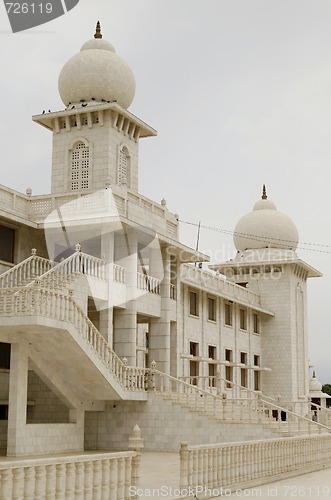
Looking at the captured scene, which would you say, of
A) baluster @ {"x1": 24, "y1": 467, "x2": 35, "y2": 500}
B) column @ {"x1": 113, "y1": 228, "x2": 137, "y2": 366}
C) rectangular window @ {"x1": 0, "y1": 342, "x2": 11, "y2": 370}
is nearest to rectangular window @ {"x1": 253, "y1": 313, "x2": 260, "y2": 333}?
column @ {"x1": 113, "y1": 228, "x2": 137, "y2": 366}

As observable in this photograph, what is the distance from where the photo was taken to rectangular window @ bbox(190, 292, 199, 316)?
35.2 metres

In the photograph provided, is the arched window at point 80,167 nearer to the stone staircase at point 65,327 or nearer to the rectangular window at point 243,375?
the stone staircase at point 65,327

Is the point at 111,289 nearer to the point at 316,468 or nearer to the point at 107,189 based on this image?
the point at 107,189

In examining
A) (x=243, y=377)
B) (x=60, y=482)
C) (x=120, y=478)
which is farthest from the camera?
(x=243, y=377)

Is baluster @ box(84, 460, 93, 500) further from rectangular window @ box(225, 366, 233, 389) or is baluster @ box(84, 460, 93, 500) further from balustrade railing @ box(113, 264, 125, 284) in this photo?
rectangular window @ box(225, 366, 233, 389)

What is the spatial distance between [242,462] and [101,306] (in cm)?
1115

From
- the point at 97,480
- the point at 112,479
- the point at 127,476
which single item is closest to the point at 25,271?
the point at 127,476

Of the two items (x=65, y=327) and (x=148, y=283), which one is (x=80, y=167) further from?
(x=65, y=327)

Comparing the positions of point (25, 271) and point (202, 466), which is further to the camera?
point (25, 271)

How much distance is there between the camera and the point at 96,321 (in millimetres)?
26078

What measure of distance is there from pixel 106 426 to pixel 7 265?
6232 mm

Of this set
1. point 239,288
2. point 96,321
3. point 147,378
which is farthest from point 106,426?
point 239,288

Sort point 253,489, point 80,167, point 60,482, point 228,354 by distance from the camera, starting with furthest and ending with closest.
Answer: point 228,354 → point 80,167 → point 253,489 → point 60,482

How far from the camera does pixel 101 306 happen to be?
24.6 m
